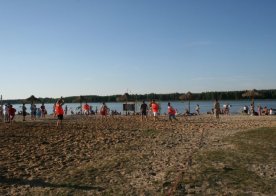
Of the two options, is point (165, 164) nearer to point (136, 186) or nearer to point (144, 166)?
point (144, 166)

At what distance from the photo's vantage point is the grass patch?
7506mm

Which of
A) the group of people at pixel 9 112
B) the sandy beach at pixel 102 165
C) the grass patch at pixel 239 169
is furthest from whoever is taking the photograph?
the group of people at pixel 9 112

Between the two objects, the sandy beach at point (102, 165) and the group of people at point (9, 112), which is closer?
the sandy beach at point (102, 165)

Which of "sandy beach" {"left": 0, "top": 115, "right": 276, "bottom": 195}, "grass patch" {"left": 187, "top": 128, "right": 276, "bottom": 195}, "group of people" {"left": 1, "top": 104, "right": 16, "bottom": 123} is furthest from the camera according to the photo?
"group of people" {"left": 1, "top": 104, "right": 16, "bottom": 123}

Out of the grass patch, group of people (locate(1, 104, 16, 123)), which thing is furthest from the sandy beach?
group of people (locate(1, 104, 16, 123))

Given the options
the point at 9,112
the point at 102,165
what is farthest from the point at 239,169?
the point at 9,112

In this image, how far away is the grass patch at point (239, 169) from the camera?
24.6 feet

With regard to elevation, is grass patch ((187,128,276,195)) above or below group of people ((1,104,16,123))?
below

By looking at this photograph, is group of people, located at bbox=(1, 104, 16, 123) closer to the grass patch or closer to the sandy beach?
the sandy beach

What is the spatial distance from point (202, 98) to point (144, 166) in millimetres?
139473

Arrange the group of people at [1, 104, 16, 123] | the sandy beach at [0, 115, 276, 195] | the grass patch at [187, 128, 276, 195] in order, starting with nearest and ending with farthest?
1. the grass patch at [187, 128, 276, 195]
2. the sandy beach at [0, 115, 276, 195]
3. the group of people at [1, 104, 16, 123]

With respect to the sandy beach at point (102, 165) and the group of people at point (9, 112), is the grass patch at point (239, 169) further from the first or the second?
the group of people at point (9, 112)

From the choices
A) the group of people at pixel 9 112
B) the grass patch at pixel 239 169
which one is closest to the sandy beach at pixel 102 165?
the grass patch at pixel 239 169

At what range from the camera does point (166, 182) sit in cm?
786
